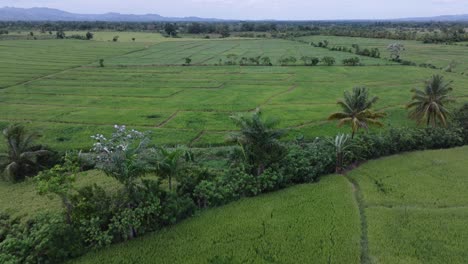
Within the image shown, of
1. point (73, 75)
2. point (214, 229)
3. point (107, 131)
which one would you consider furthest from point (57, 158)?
point (73, 75)

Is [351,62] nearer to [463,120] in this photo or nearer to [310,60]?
[310,60]

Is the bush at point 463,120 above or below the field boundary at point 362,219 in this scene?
above

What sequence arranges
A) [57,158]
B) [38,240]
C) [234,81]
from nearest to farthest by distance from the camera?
[38,240] → [57,158] → [234,81]

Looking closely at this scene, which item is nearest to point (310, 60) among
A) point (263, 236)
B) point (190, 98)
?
point (190, 98)

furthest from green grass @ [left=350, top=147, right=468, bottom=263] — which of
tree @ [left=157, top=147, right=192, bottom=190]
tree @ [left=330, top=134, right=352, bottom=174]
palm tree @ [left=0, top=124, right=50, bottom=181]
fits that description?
palm tree @ [left=0, top=124, right=50, bottom=181]

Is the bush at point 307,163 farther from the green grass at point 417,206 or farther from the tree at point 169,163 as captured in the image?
the tree at point 169,163

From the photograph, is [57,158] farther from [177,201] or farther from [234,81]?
[234,81]

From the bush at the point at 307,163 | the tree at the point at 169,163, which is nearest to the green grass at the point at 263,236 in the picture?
the bush at the point at 307,163

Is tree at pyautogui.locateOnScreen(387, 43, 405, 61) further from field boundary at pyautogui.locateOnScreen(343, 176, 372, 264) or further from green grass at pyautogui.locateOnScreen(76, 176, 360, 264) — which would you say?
green grass at pyautogui.locateOnScreen(76, 176, 360, 264)
